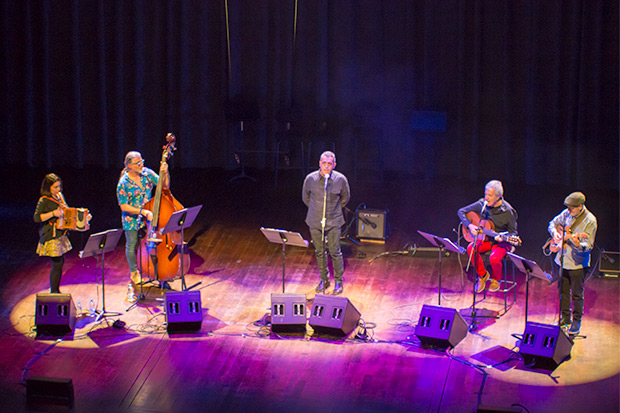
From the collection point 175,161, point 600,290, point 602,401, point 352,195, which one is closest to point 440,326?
point 602,401

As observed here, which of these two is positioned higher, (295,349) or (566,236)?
(566,236)

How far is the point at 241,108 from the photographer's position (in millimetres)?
13781

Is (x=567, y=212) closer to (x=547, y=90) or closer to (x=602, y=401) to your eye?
(x=602, y=401)

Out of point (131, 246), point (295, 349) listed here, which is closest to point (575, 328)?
point (295, 349)

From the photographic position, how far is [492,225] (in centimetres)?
892

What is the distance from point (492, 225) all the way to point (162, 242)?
149 inches

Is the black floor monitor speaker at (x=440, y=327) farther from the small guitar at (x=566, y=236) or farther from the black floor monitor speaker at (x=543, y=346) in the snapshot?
the small guitar at (x=566, y=236)

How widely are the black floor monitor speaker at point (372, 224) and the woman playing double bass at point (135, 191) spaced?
10.8 feet

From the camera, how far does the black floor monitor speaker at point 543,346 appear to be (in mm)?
7324

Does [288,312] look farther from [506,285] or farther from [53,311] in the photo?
[506,285]

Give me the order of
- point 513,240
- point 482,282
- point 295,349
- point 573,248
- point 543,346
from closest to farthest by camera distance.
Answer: point 543,346 → point 573,248 → point 295,349 → point 513,240 → point 482,282

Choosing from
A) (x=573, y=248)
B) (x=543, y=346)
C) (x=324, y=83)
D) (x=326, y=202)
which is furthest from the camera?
(x=324, y=83)

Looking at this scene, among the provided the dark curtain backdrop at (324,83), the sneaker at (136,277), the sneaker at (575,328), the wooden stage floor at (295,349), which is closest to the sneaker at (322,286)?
the wooden stage floor at (295,349)

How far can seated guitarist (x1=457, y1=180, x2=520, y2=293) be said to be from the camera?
8750 mm
